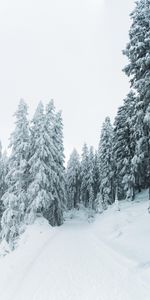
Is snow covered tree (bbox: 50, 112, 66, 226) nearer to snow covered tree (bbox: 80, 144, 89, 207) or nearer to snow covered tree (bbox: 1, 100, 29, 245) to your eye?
snow covered tree (bbox: 1, 100, 29, 245)

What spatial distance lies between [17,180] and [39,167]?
293 cm

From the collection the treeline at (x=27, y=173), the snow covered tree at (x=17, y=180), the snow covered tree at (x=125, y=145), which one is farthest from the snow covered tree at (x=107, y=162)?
the snow covered tree at (x=17, y=180)

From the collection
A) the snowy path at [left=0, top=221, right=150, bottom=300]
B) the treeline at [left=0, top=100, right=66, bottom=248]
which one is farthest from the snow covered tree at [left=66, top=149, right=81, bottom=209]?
the snowy path at [left=0, top=221, right=150, bottom=300]

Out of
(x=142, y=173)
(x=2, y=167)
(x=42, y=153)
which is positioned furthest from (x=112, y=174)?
(x=2, y=167)

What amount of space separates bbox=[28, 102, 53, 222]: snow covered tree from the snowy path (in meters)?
14.7

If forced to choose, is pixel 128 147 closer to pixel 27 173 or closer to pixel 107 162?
pixel 107 162

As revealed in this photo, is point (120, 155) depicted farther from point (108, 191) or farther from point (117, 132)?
point (108, 191)

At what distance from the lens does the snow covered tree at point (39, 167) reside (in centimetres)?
2925

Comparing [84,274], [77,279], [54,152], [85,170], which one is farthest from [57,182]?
[85,170]

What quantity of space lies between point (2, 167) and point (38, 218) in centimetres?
2855

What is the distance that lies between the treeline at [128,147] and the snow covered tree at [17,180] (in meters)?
11.5

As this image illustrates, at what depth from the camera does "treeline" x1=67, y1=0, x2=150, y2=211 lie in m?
18.0

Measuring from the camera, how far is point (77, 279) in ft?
32.0

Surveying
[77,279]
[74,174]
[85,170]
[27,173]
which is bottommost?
[77,279]
